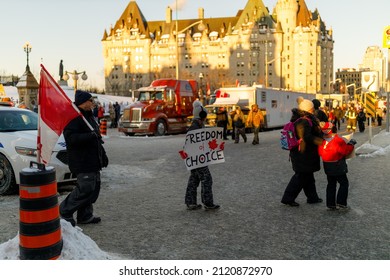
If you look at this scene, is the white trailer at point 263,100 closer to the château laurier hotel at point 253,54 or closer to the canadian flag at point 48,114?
the canadian flag at point 48,114

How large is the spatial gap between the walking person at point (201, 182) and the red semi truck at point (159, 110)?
17.7 meters

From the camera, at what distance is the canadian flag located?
13.9 feet

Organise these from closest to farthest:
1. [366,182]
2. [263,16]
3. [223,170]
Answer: [366,182], [223,170], [263,16]

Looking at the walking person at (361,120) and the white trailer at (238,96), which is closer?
the walking person at (361,120)

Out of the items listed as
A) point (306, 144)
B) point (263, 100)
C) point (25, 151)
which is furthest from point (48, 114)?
point (263, 100)

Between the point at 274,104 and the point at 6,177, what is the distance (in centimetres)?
2396

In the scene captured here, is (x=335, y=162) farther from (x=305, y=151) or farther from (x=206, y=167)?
(x=206, y=167)

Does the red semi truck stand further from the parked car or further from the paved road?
the parked car

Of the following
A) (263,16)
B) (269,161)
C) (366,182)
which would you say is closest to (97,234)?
(366,182)

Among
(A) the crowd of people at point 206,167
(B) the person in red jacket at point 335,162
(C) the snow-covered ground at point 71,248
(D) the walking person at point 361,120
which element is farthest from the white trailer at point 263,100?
(C) the snow-covered ground at point 71,248

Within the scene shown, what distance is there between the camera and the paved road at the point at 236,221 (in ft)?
16.5
